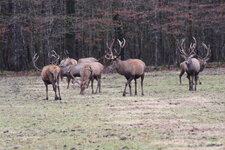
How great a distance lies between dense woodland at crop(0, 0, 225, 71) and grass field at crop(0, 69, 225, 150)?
19272 mm

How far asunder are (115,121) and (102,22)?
2822 centimetres

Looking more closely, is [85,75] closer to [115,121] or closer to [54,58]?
[54,58]

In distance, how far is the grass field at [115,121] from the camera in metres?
10.2

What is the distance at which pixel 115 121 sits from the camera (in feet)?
42.9

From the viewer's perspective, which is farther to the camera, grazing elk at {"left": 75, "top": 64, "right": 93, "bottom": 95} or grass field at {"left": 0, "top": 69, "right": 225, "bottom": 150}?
grazing elk at {"left": 75, "top": 64, "right": 93, "bottom": 95}

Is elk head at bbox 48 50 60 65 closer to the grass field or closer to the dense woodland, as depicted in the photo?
the grass field

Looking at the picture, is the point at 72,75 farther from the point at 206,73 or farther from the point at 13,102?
the point at 206,73

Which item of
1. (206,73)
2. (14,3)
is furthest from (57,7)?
(206,73)

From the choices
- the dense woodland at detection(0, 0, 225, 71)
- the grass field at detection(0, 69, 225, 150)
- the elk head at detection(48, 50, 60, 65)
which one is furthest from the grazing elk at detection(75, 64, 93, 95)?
the dense woodland at detection(0, 0, 225, 71)

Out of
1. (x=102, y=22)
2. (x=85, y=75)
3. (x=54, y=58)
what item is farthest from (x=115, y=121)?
(x=102, y=22)

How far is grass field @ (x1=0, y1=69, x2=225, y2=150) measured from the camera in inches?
402

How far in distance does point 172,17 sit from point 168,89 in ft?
61.5

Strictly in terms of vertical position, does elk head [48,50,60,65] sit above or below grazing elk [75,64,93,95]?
above

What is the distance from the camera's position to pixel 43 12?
1858 inches
